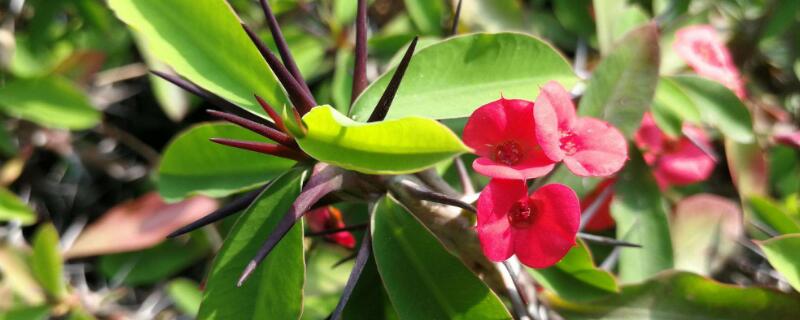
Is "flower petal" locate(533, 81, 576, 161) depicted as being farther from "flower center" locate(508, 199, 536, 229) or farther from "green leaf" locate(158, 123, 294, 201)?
"green leaf" locate(158, 123, 294, 201)

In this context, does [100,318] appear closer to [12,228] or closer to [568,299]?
[12,228]

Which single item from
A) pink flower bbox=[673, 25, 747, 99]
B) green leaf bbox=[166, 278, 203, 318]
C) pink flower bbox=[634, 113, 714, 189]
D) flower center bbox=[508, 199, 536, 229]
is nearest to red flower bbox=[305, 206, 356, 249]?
flower center bbox=[508, 199, 536, 229]

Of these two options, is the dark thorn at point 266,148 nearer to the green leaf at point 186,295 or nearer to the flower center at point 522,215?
the flower center at point 522,215

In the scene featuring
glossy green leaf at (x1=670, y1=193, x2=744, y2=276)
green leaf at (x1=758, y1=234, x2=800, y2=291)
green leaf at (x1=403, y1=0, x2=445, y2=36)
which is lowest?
glossy green leaf at (x1=670, y1=193, x2=744, y2=276)

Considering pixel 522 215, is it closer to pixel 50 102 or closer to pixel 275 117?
pixel 275 117

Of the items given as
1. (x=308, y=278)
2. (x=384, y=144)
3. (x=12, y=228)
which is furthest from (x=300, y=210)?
(x=12, y=228)
